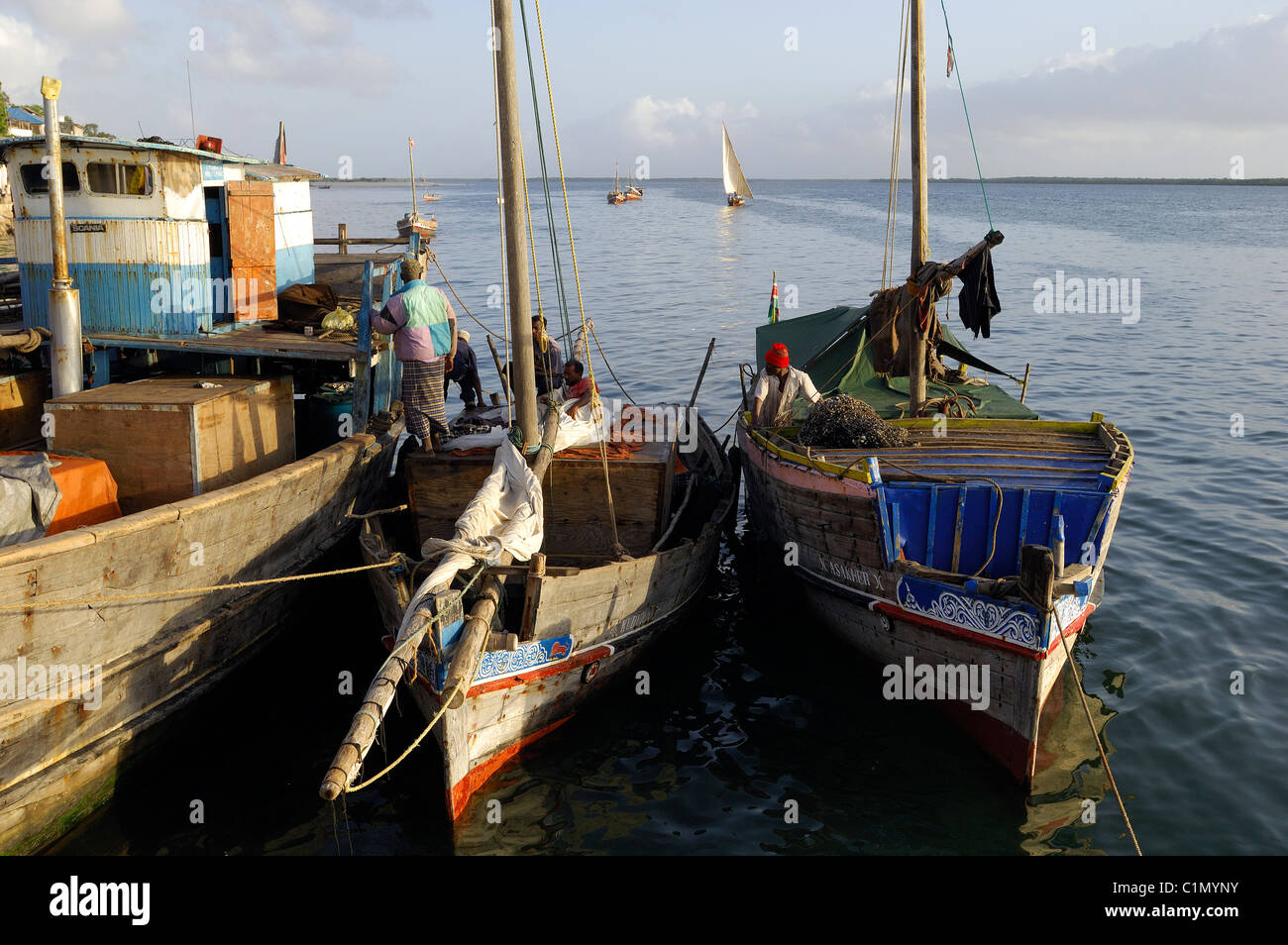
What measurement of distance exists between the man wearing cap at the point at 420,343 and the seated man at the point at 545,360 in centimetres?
146

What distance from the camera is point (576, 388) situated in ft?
37.4

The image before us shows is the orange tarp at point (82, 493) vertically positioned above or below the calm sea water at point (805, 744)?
above

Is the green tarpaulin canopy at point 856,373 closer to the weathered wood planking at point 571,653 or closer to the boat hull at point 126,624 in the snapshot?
the weathered wood planking at point 571,653

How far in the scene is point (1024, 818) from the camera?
8242 millimetres

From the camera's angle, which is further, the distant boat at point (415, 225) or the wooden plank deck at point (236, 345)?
the distant boat at point (415, 225)

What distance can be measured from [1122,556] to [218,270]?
1301cm

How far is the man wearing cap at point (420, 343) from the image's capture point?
11.0m

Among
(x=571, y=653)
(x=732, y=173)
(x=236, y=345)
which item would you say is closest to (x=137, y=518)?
(x=571, y=653)

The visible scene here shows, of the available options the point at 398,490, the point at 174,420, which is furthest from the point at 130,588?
the point at 398,490

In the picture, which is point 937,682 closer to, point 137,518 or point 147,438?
point 137,518

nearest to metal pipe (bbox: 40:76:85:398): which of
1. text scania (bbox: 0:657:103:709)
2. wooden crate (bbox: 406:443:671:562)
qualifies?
wooden crate (bbox: 406:443:671:562)

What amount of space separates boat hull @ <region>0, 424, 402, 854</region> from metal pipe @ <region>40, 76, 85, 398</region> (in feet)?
8.80
